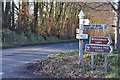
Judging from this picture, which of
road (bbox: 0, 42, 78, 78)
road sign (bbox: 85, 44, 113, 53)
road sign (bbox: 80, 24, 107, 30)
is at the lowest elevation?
road (bbox: 0, 42, 78, 78)

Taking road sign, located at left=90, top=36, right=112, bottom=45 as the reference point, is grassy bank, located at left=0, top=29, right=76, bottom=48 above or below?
below

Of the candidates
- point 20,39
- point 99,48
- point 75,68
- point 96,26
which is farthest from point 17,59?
point 20,39

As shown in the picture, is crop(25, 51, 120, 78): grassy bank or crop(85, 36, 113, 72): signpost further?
crop(85, 36, 113, 72): signpost

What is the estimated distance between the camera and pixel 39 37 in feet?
109

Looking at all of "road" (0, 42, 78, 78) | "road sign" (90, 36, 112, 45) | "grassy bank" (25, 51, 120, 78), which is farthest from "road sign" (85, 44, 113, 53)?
"road" (0, 42, 78, 78)

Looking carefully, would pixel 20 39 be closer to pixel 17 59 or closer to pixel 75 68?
pixel 17 59

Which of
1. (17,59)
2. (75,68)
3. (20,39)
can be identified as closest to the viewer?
(75,68)

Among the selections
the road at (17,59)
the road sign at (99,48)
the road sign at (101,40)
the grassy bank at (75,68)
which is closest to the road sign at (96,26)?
the road sign at (101,40)

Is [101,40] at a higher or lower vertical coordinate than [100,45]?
higher

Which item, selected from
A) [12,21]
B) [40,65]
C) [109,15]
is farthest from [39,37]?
[40,65]

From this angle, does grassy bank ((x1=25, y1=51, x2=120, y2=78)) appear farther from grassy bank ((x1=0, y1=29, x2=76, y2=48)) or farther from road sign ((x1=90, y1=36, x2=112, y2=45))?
grassy bank ((x1=0, y1=29, x2=76, y2=48))

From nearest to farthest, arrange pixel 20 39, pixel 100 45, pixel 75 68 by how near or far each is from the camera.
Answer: pixel 100 45, pixel 75 68, pixel 20 39

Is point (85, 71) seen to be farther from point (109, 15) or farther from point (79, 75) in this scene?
point (109, 15)

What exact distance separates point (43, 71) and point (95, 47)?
1.76m
